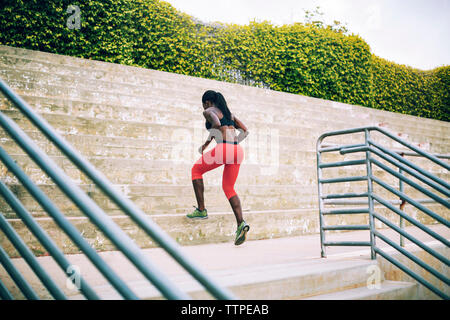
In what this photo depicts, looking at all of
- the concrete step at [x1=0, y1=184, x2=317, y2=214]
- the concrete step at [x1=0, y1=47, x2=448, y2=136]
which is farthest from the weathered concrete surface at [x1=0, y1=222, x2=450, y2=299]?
the concrete step at [x1=0, y1=47, x2=448, y2=136]

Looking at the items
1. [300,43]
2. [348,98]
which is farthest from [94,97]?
[348,98]

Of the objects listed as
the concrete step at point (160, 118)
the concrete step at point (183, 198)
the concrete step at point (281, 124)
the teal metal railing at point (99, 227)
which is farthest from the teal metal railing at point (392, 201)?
the concrete step at point (281, 124)

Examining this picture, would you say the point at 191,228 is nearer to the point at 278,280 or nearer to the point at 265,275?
the point at 265,275

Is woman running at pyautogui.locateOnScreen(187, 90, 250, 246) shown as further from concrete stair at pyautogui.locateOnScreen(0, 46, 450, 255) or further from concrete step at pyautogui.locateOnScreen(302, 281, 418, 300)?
concrete step at pyautogui.locateOnScreen(302, 281, 418, 300)

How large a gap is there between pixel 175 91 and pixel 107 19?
94.9 inches

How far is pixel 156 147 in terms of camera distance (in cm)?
531

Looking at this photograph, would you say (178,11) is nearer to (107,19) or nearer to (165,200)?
(107,19)

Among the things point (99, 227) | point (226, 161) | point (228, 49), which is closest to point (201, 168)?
point (226, 161)

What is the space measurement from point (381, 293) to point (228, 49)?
8.44m

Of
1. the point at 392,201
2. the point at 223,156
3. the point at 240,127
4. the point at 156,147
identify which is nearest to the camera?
the point at 392,201

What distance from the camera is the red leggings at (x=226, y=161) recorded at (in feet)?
13.0

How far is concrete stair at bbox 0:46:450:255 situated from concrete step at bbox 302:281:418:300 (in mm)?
1969

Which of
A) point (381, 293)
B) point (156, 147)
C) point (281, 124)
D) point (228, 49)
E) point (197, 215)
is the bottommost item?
point (381, 293)

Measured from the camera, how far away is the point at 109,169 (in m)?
4.41
